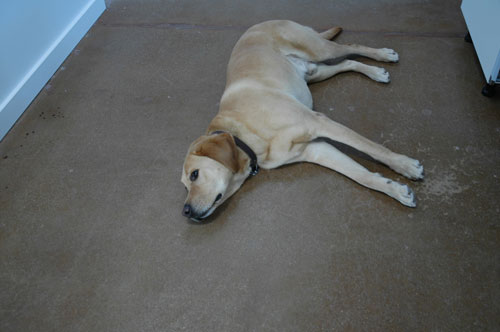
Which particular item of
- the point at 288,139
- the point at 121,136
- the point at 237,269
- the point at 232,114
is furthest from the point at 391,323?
the point at 121,136

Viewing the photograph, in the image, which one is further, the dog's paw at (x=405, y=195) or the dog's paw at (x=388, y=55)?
the dog's paw at (x=388, y=55)

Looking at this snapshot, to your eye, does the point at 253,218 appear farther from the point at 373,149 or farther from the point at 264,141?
the point at 373,149

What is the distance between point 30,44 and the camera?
339 cm

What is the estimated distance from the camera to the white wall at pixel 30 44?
3.13m

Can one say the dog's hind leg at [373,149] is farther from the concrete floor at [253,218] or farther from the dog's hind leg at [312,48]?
the dog's hind leg at [312,48]

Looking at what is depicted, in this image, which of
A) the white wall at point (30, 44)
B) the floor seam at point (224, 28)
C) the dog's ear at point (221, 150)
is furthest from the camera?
the floor seam at point (224, 28)

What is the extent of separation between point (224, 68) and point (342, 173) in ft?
5.13

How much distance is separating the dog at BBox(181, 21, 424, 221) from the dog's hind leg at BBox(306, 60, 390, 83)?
0.31 meters

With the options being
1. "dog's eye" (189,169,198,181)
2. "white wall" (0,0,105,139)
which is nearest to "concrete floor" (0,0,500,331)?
"white wall" (0,0,105,139)

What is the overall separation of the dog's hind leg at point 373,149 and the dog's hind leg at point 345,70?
2.61ft

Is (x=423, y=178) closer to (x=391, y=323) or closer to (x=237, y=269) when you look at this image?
(x=391, y=323)

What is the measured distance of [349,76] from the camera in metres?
2.99

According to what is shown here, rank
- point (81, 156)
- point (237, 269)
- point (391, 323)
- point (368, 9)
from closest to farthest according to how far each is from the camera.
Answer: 1. point (391, 323)
2. point (237, 269)
3. point (81, 156)
4. point (368, 9)

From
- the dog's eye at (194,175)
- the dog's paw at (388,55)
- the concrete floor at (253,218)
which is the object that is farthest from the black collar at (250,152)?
the dog's paw at (388,55)
